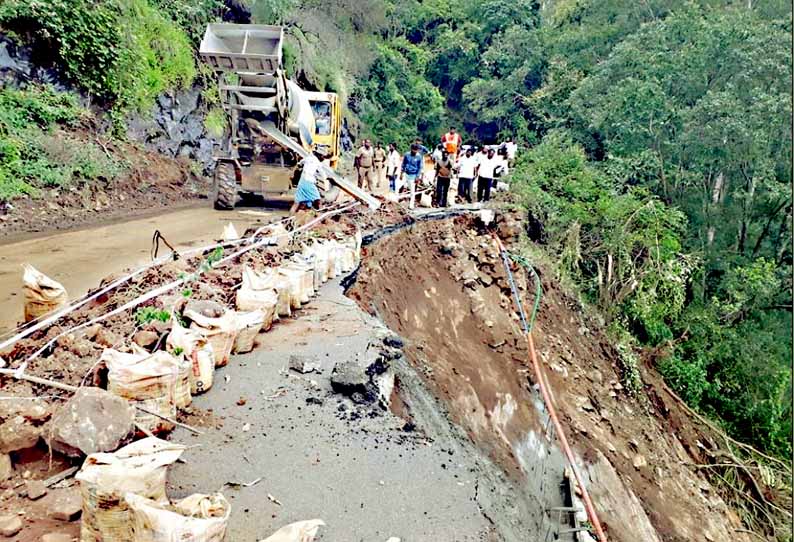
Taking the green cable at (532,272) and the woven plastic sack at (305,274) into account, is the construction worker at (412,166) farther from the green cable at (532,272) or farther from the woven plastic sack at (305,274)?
the woven plastic sack at (305,274)

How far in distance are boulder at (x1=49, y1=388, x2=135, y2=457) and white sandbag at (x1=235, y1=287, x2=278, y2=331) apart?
215 centimetres

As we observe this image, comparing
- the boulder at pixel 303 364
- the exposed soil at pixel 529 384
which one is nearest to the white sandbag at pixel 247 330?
the boulder at pixel 303 364

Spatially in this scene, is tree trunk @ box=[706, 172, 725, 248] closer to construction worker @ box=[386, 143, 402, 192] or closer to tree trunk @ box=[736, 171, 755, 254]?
tree trunk @ box=[736, 171, 755, 254]

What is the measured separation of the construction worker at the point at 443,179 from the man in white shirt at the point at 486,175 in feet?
2.89

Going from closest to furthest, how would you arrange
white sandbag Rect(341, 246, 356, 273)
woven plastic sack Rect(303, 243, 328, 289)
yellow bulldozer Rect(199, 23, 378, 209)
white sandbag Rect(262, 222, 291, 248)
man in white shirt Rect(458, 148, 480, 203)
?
woven plastic sack Rect(303, 243, 328, 289) < white sandbag Rect(262, 222, 291, 248) < white sandbag Rect(341, 246, 356, 273) < yellow bulldozer Rect(199, 23, 378, 209) < man in white shirt Rect(458, 148, 480, 203)

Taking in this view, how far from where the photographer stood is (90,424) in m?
3.36

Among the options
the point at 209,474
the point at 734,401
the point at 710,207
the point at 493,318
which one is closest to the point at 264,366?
the point at 209,474

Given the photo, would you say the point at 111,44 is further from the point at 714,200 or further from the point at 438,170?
the point at 714,200

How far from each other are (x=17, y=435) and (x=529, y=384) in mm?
8725

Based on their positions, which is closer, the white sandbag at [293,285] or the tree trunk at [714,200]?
the white sandbag at [293,285]

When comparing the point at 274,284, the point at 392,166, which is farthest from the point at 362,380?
the point at 392,166

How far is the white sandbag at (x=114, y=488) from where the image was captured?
270 cm

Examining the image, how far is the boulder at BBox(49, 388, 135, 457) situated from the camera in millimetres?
3318

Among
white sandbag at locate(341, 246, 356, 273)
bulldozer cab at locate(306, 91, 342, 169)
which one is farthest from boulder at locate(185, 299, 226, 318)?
bulldozer cab at locate(306, 91, 342, 169)
